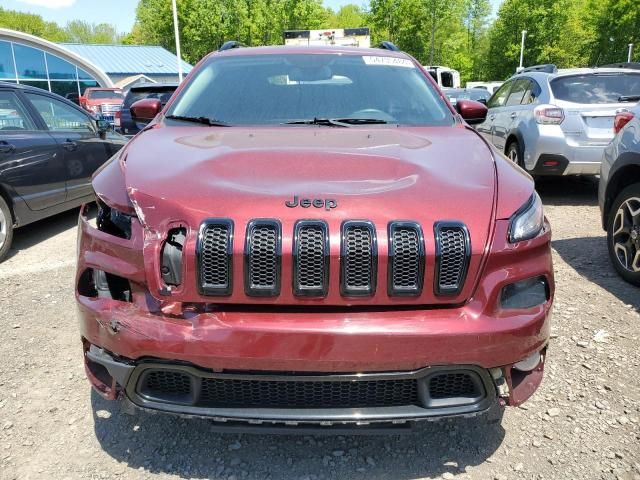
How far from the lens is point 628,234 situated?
419 cm

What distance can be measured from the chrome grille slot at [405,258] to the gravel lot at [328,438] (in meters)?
0.91

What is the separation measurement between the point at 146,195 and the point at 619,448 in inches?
89.2

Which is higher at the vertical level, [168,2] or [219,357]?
[168,2]

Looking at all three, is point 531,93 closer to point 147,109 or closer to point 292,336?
point 147,109

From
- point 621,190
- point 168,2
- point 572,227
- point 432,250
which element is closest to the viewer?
point 432,250

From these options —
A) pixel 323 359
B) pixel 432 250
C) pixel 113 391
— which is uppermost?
pixel 432 250

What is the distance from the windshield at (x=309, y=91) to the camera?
3029 millimetres

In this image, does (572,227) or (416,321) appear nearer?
(416,321)

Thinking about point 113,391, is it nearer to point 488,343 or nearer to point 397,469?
point 397,469

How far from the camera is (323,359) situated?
1829 mm

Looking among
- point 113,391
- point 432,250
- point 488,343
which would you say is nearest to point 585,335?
point 488,343

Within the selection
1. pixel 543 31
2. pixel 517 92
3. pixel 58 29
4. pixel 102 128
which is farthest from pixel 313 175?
pixel 58 29

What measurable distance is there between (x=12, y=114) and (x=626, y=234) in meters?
5.71

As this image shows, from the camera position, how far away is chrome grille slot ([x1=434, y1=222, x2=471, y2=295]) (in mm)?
1840
